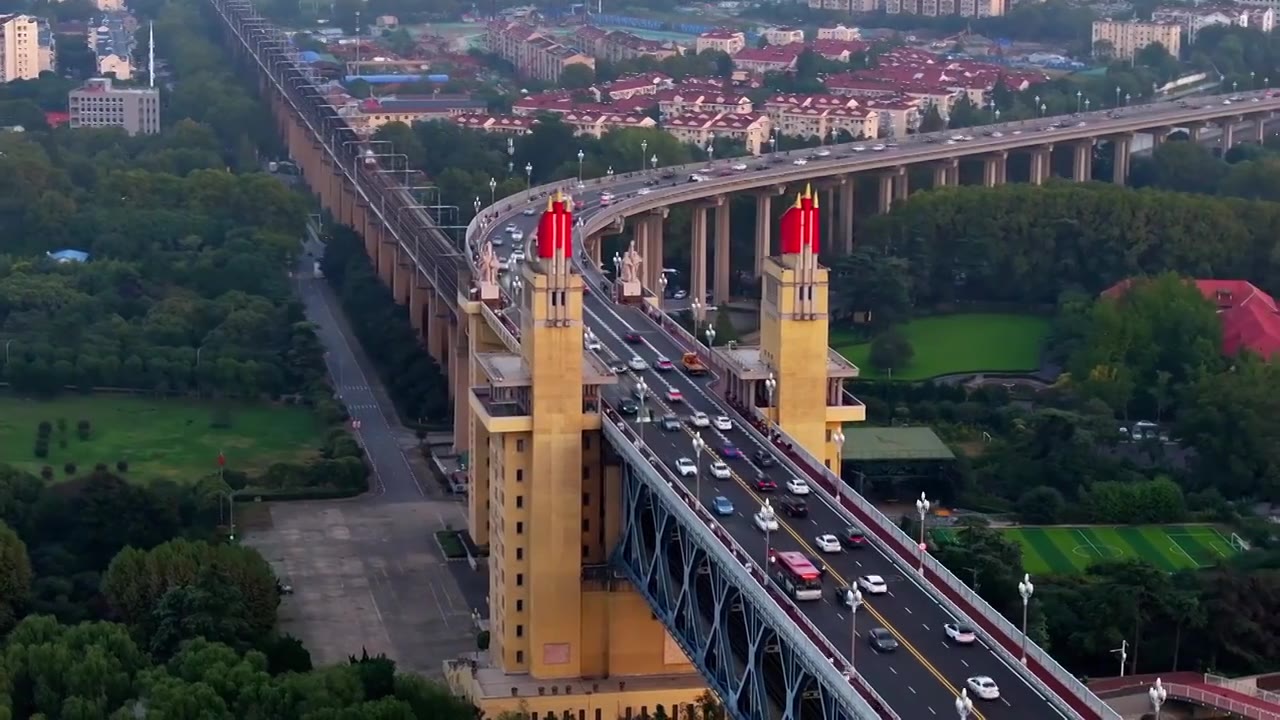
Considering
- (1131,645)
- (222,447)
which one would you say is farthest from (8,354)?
(1131,645)

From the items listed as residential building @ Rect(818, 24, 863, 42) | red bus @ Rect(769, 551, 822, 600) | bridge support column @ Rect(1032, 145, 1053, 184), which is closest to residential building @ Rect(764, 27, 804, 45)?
residential building @ Rect(818, 24, 863, 42)

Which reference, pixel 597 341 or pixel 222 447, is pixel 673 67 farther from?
pixel 597 341

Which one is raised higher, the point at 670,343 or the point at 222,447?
the point at 670,343

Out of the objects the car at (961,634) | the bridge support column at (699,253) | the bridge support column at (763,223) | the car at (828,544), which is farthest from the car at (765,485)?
the bridge support column at (763,223)

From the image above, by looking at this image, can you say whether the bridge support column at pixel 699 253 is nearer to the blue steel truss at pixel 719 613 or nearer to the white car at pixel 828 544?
the blue steel truss at pixel 719 613

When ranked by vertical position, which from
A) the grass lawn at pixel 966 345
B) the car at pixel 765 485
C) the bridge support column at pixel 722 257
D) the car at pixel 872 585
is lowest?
the grass lawn at pixel 966 345

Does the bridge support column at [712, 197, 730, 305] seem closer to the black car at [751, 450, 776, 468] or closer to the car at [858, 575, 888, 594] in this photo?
the black car at [751, 450, 776, 468]
